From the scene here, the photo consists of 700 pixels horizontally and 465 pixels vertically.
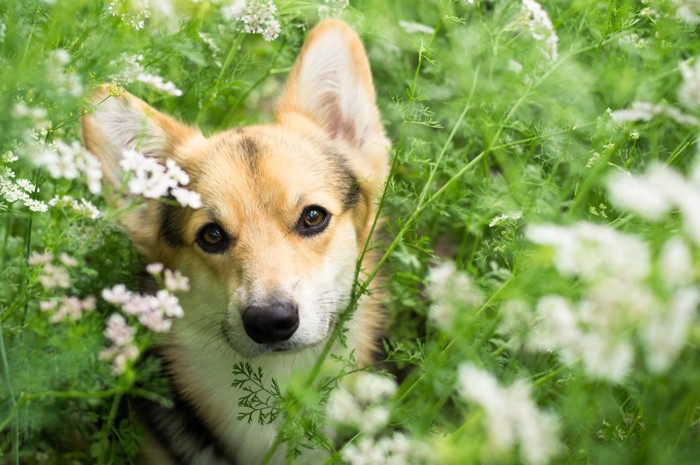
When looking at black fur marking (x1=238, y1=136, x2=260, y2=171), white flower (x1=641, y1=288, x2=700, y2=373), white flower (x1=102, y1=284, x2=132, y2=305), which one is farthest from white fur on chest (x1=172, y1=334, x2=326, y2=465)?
white flower (x1=641, y1=288, x2=700, y2=373)

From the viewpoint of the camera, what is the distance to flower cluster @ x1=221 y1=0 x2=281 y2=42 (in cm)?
272

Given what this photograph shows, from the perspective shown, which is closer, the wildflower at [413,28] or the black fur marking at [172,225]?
the black fur marking at [172,225]

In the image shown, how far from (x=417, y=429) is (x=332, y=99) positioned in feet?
6.59

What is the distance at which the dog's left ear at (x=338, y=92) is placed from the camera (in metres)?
2.96

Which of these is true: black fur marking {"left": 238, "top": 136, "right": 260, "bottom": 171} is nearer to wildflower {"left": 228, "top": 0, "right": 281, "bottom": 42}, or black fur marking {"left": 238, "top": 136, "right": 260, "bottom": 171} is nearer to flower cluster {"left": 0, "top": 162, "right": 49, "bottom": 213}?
wildflower {"left": 228, "top": 0, "right": 281, "bottom": 42}

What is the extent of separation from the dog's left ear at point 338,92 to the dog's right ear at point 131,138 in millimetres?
557

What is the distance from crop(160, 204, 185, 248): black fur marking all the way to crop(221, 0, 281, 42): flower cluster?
835mm

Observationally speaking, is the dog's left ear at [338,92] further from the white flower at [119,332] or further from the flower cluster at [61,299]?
the white flower at [119,332]

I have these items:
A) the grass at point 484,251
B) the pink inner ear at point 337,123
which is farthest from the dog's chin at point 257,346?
the pink inner ear at point 337,123

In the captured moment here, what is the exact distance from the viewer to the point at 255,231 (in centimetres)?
267

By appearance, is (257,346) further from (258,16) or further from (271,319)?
(258,16)

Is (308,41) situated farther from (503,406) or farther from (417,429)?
(503,406)

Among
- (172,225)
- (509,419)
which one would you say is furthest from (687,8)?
(172,225)

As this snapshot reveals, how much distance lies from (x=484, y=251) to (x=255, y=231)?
3.01 feet
